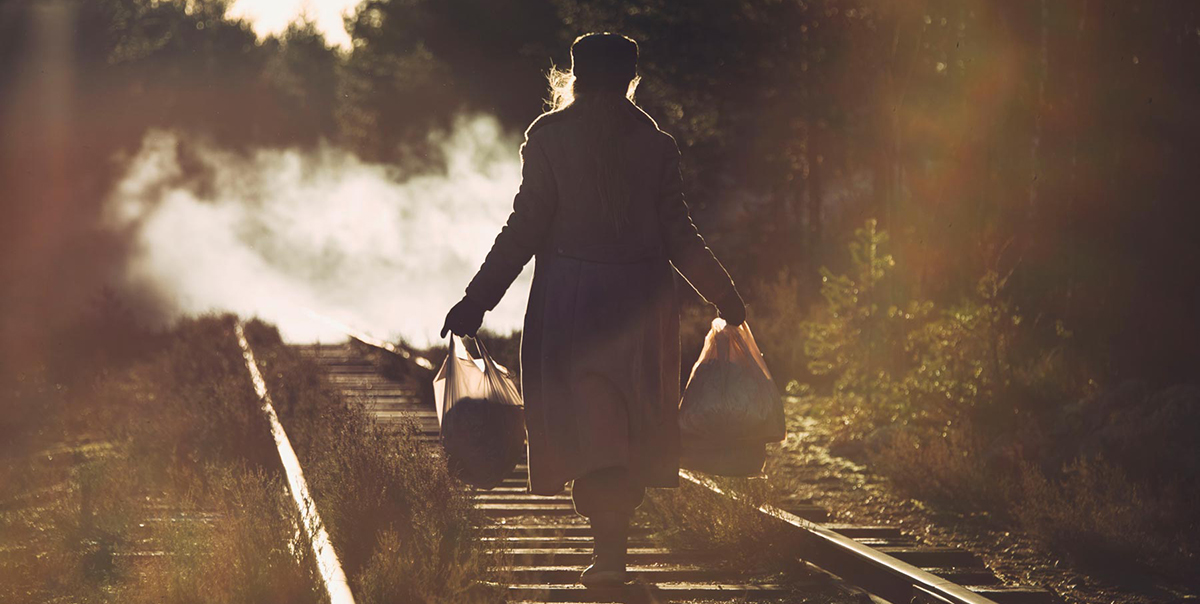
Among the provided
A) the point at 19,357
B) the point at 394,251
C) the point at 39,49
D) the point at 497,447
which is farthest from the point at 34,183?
the point at 497,447

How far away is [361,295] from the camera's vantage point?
37.2 m

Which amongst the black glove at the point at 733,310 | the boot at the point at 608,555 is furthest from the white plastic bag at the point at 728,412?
the boot at the point at 608,555

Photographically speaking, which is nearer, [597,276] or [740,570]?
[597,276]

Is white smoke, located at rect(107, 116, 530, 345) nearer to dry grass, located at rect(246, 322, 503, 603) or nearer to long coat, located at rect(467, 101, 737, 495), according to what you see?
dry grass, located at rect(246, 322, 503, 603)

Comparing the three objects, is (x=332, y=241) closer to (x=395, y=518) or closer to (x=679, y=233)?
(x=395, y=518)

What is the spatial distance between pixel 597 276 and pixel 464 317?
1.67ft

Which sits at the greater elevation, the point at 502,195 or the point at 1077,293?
the point at 502,195

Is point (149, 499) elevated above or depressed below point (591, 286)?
below

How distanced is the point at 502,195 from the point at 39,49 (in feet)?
27.7

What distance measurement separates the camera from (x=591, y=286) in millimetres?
5273

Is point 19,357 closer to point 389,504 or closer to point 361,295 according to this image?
point 389,504

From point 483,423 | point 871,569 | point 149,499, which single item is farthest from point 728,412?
point 149,499

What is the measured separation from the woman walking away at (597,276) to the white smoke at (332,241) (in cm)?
1597

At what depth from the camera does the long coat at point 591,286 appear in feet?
17.3
